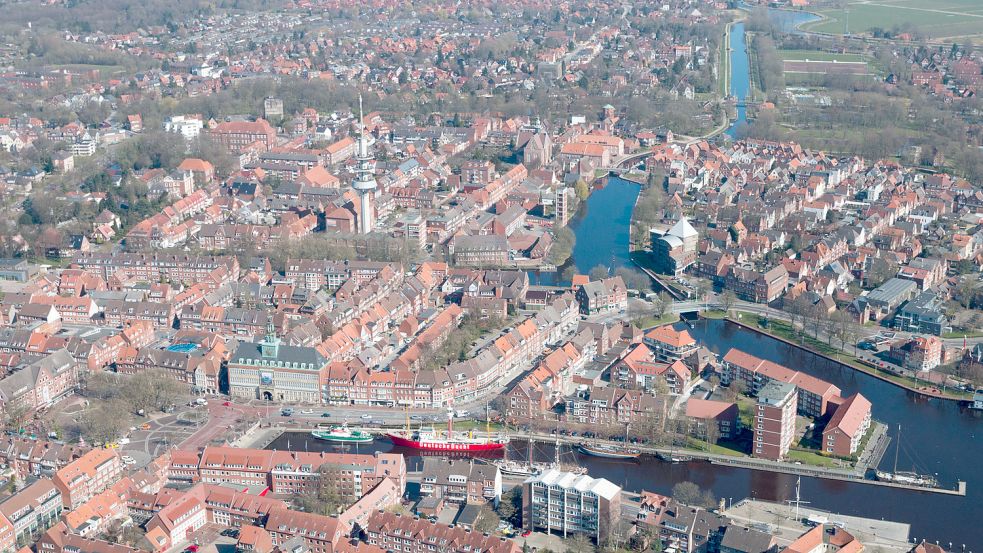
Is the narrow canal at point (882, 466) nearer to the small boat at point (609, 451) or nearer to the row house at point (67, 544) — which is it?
the small boat at point (609, 451)

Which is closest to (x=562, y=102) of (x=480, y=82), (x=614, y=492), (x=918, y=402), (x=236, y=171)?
(x=480, y=82)

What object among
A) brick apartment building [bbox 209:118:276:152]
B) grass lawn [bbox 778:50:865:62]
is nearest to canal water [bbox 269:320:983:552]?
brick apartment building [bbox 209:118:276:152]

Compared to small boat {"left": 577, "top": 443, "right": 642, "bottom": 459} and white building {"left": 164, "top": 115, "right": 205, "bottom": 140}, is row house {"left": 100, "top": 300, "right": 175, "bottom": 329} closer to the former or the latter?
small boat {"left": 577, "top": 443, "right": 642, "bottom": 459}

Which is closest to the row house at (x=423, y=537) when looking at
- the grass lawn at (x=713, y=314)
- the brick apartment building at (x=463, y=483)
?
the brick apartment building at (x=463, y=483)

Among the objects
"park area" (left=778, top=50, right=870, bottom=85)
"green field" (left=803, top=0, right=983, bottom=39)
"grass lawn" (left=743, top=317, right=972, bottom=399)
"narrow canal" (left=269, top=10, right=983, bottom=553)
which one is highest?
"green field" (left=803, top=0, right=983, bottom=39)

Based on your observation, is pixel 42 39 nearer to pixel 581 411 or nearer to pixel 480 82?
pixel 480 82

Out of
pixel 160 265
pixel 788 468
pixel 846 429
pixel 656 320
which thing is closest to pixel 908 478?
pixel 846 429
